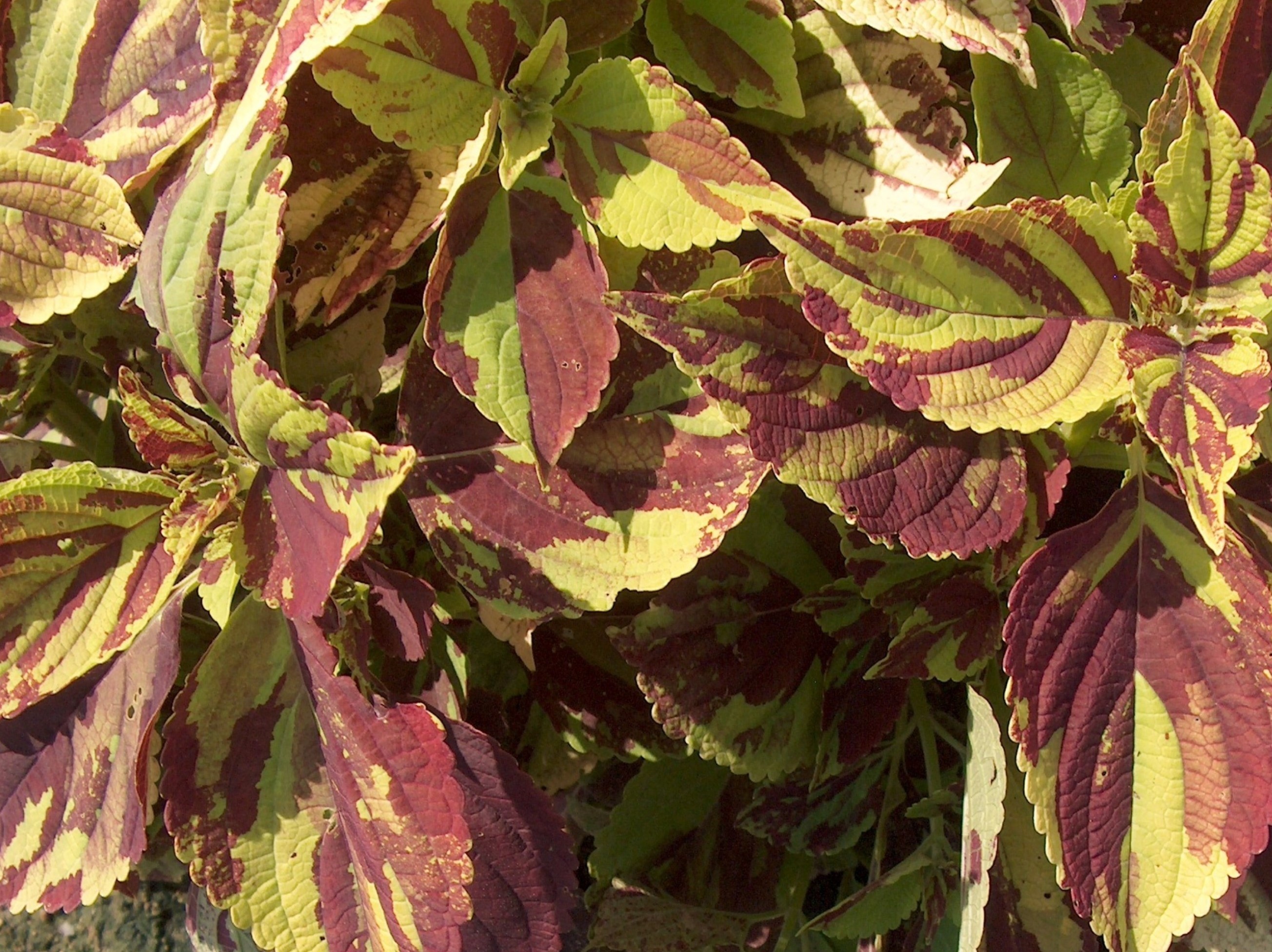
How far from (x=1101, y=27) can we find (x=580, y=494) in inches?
19.7

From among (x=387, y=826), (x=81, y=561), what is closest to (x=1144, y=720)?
(x=387, y=826)

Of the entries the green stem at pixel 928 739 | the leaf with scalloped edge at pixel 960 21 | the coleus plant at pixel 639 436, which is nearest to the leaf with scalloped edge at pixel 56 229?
the coleus plant at pixel 639 436

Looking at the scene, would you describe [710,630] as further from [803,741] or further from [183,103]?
[183,103]

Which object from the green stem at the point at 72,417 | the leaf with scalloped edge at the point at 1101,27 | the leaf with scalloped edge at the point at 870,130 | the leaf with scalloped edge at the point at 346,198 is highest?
the leaf with scalloped edge at the point at 1101,27

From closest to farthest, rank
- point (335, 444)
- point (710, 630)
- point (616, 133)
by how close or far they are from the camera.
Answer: point (335, 444), point (616, 133), point (710, 630)

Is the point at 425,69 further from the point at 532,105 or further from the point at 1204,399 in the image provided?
the point at 1204,399

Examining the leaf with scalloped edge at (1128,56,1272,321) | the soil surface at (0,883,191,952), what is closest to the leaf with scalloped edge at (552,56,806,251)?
the leaf with scalloped edge at (1128,56,1272,321)

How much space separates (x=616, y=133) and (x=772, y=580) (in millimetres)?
410

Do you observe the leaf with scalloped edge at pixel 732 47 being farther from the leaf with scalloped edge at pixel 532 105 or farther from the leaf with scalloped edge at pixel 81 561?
the leaf with scalloped edge at pixel 81 561

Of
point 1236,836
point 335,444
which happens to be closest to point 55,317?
point 335,444

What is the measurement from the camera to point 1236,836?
0.71m

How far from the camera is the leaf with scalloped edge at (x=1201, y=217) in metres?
0.66

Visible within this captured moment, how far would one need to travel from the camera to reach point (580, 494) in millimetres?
804

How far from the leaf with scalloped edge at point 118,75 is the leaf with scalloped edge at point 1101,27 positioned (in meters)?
0.63
